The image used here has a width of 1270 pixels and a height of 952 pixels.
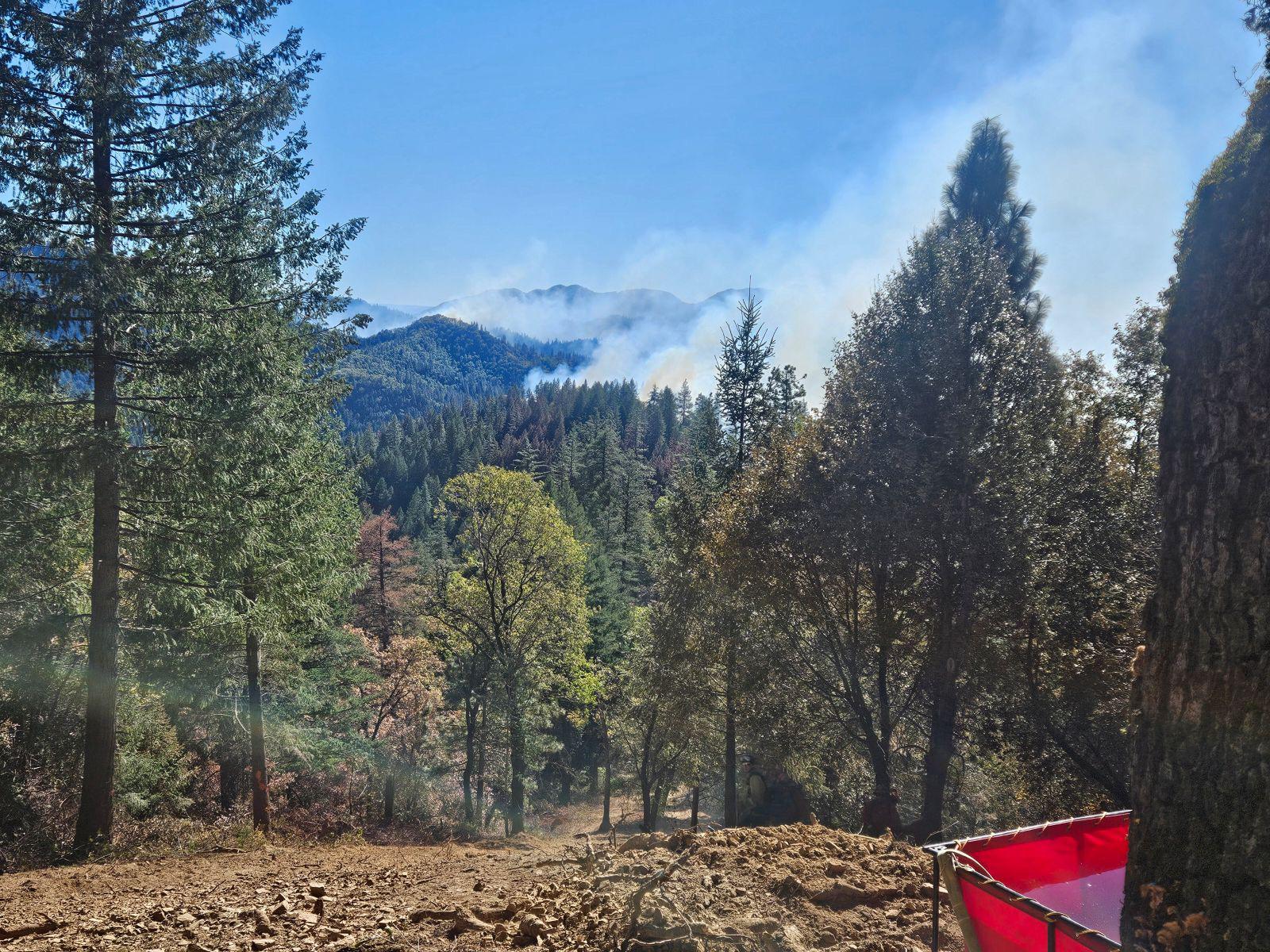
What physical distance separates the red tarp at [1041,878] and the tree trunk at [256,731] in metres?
13.4

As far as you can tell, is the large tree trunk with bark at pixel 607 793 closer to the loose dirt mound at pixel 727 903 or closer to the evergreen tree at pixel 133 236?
the evergreen tree at pixel 133 236

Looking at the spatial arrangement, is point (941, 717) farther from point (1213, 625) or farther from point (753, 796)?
point (753, 796)

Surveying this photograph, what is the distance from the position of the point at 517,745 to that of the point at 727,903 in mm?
18439

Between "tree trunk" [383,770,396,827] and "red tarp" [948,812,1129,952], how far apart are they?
2152cm

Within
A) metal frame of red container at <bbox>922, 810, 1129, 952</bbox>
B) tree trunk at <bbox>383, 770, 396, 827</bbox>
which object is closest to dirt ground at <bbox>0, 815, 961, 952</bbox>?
metal frame of red container at <bbox>922, 810, 1129, 952</bbox>

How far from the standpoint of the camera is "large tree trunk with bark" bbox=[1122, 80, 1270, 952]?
2170 mm

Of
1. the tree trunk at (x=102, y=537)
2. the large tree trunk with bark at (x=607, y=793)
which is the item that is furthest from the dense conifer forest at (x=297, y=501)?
the large tree trunk with bark at (x=607, y=793)

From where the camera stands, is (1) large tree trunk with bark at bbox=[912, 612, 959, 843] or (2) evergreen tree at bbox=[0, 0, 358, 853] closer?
(2) evergreen tree at bbox=[0, 0, 358, 853]

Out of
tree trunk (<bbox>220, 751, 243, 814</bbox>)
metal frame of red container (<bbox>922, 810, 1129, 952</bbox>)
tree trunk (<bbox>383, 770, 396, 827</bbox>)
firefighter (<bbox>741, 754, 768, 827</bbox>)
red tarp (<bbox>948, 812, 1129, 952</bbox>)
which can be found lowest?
tree trunk (<bbox>383, 770, 396, 827</bbox>)

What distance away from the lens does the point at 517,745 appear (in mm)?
21203

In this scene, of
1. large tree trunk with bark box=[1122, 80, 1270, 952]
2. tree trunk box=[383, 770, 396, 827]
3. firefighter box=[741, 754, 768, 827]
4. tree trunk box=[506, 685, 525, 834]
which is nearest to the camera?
large tree trunk with bark box=[1122, 80, 1270, 952]

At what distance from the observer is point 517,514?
67.3 ft

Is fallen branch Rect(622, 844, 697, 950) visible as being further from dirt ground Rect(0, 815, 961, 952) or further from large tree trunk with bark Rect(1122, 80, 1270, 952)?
large tree trunk with bark Rect(1122, 80, 1270, 952)

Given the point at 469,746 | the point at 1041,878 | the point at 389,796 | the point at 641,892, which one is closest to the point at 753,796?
the point at 469,746
